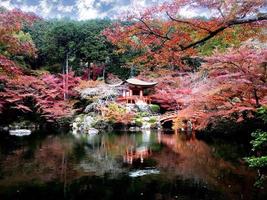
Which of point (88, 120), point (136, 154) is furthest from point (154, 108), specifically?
point (136, 154)

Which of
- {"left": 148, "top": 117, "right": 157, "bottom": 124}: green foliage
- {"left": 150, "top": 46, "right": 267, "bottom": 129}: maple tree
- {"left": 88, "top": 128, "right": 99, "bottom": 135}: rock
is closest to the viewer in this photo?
{"left": 150, "top": 46, "right": 267, "bottom": 129}: maple tree

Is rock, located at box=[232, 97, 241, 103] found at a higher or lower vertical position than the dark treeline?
lower

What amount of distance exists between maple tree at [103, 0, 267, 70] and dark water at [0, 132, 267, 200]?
9.83 feet

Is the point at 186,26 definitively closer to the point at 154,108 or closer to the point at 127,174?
the point at 127,174

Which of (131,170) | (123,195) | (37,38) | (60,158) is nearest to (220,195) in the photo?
(123,195)

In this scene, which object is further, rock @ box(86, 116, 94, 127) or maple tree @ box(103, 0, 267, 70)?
rock @ box(86, 116, 94, 127)

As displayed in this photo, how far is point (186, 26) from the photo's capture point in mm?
5918

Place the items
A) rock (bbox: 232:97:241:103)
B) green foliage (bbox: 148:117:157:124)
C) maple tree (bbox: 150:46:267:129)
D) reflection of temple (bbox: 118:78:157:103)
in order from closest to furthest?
1. maple tree (bbox: 150:46:267:129)
2. rock (bbox: 232:97:241:103)
3. green foliage (bbox: 148:117:157:124)
4. reflection of temple (bbox: 118:78:157:103)

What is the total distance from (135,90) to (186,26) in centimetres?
2382

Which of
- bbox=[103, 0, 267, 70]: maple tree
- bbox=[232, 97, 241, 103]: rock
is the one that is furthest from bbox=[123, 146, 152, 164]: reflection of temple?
bbox=[103, 0, 267, 70]: maple tree

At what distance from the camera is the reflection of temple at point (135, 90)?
28653mm

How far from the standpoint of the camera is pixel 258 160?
15.3 ft

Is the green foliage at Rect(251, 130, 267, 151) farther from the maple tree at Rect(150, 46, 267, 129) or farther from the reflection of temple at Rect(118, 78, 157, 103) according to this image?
the reflection of temple at Rect(118, 78, 157, 103)

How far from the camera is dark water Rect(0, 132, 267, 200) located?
682 cm
